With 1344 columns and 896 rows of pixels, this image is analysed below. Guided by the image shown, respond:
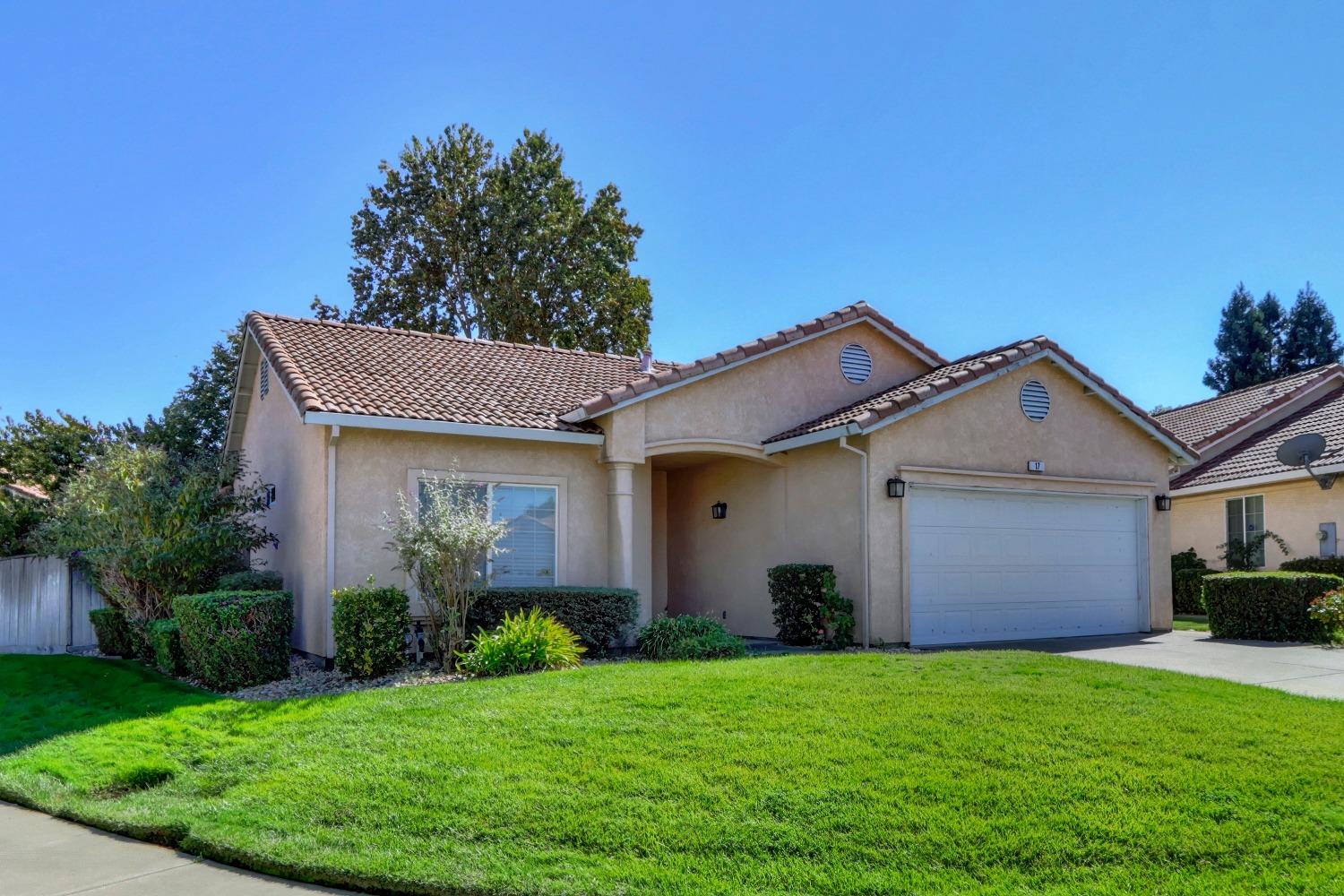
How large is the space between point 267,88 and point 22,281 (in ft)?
24.5

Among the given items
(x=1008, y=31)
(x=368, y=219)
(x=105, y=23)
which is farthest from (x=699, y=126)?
(x=368, y=219)

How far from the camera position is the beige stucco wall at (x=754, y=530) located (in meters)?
14.5

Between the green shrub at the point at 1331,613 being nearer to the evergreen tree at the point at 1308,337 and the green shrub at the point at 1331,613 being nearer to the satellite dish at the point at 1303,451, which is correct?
the satellite dish at the point at 1303,451

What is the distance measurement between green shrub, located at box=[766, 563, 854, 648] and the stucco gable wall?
8.16 ft

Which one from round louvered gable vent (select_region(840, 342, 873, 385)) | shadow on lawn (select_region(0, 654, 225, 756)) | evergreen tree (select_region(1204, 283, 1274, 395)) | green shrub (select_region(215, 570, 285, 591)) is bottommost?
shadow on lawn (select_region(0, 654, 225, 756))

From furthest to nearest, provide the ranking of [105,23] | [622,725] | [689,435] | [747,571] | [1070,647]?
[747,571] → [689,435] → [1070,647] → [105,23] → [622,725]

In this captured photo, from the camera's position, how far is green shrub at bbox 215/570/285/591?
13.3m

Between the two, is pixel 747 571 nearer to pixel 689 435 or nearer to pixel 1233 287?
pixel 689 435

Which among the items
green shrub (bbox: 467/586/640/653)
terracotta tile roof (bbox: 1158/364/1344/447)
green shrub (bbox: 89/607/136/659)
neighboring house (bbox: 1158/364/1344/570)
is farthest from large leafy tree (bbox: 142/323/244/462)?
terracotta tile roof (bbox: 1158/364/1344/447)

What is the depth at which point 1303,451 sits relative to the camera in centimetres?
1858

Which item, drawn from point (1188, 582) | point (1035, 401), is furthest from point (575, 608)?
point (1188, 582)

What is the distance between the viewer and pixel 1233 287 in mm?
47219

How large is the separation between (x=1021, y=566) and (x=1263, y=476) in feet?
28.3

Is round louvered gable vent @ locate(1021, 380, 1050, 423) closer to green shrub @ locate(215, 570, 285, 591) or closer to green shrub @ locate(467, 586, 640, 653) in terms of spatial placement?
green shrub @ locate(467, 586, 640, 653)
